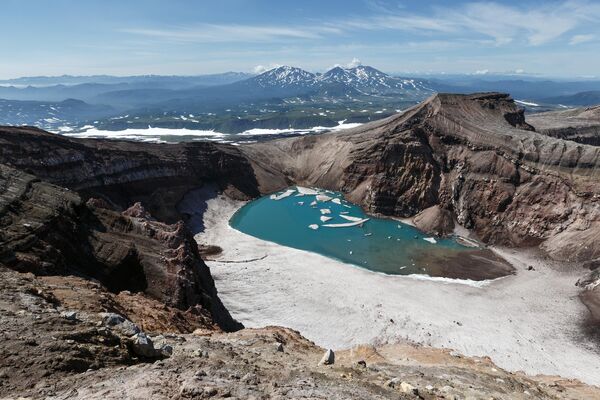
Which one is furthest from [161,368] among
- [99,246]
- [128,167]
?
[128,167]

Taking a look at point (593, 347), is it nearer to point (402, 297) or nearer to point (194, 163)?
point (402, 297)

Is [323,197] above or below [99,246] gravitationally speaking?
below

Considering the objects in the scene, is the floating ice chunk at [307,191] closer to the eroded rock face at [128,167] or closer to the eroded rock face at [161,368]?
the eroded rock face at [128,167]

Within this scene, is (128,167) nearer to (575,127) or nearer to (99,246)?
(99,246)

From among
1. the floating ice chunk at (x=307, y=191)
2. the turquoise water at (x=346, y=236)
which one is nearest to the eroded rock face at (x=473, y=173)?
the floating ice chunk at (x=307, y=191)

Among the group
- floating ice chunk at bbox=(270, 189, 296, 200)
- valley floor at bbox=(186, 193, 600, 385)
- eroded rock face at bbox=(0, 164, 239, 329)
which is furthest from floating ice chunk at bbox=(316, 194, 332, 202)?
eroded rock face at bbox=(0, 164, 239, 329)

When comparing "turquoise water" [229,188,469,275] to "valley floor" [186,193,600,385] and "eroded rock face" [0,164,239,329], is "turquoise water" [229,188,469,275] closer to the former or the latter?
"valley floor" [186,193,600,385]
